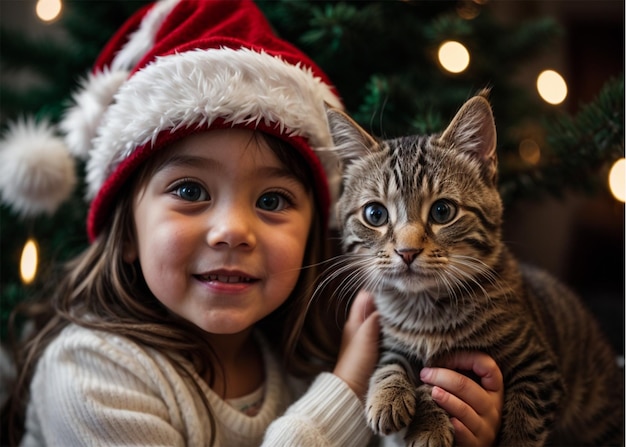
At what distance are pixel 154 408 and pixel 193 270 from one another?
0.86 feet

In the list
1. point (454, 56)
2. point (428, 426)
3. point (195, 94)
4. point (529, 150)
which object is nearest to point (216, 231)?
point (195, 94)

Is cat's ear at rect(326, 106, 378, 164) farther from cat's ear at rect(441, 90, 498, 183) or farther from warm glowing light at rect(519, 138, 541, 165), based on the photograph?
warm glowing light at rect(519, 138, 541, 165)

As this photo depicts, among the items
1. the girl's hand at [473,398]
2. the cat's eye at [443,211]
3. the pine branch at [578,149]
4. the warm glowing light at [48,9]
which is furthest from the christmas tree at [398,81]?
the girl's hand at [473,398]

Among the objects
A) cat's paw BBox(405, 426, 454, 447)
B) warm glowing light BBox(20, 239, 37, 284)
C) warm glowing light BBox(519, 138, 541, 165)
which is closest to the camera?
cat's paw BBox(405, 426, 454, 447)

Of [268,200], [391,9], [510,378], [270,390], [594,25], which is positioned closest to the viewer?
[510,378]

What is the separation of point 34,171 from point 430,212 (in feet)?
2.85

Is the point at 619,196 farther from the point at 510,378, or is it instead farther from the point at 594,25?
the point at 594,25

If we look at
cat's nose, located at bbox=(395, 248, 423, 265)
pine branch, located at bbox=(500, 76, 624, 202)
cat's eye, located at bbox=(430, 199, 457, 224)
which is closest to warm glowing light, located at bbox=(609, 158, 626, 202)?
pine branch, located at bbox=(500, 76, 624, 202)

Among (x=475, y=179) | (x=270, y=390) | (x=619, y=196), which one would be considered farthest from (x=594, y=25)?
(x=270, y=390)

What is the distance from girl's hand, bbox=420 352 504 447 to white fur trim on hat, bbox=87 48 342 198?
0.52 metres

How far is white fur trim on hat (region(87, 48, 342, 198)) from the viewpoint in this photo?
98cm

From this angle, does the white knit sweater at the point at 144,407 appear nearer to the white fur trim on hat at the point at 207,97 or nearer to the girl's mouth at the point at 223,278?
the girl's mouth at the point at 223,278

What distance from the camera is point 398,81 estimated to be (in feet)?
3.95

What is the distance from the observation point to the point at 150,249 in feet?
3.30
